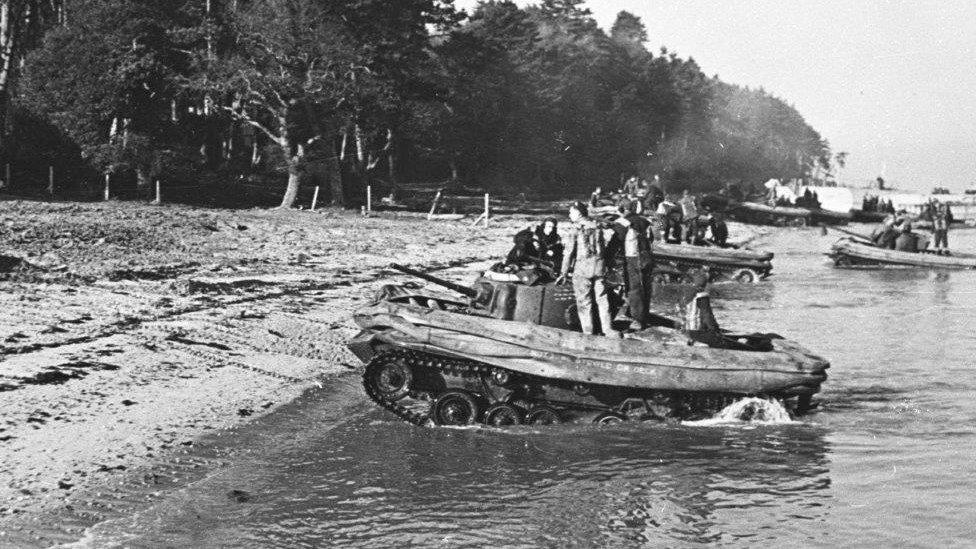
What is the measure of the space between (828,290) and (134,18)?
22035 millimetres

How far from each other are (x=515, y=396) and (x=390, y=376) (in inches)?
54.7

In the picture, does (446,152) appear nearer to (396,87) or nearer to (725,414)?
(396,87)

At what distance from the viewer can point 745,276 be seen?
1109 inches

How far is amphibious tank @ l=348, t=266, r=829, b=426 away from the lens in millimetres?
11047

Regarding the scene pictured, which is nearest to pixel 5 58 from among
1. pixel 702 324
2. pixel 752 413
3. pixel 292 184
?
pixel 292 184

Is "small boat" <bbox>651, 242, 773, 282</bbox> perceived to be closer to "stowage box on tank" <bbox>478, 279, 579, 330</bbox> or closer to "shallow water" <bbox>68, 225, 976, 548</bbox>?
"shallow water" <bbox>68, 225, 976, 548</bbox>

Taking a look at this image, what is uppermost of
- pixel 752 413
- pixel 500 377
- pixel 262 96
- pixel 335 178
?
pixel 262 96

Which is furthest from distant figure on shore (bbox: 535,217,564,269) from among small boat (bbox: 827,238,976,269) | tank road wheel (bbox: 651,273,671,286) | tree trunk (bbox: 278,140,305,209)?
tree trunk (bbox: 278,140,305,209)

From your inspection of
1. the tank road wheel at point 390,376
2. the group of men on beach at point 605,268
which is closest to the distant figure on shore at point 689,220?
the group of men on beach at point 605,268

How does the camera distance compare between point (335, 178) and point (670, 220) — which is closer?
point (670, 220)

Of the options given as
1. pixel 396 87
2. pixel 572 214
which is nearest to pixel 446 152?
pixel 396 87

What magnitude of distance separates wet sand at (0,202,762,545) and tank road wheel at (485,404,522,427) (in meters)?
2.25

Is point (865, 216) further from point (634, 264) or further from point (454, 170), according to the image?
point (634, 264)

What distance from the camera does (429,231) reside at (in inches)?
1196
